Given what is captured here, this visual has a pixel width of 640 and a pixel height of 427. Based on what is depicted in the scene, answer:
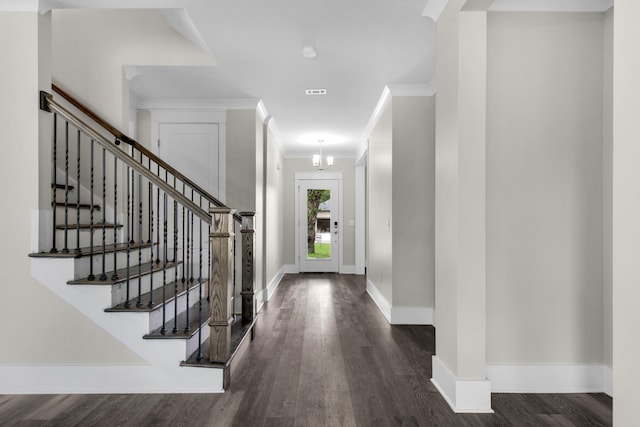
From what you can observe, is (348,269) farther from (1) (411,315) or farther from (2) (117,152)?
(2) (117,152)

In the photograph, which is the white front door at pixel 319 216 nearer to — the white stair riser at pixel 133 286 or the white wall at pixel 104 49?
the white wall at pixel 104 49

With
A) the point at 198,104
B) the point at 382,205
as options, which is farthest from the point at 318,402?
the point at 198,104

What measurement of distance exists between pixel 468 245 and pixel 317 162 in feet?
16.8

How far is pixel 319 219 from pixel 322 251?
0.72 meters

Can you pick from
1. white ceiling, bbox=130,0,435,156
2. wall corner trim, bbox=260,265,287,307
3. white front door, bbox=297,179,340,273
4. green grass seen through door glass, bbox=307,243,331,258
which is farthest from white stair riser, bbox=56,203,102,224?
green grass seen through door glass, bbox=307,243,331,258

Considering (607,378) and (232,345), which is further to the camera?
(232,345)

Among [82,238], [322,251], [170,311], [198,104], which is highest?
[198,104]

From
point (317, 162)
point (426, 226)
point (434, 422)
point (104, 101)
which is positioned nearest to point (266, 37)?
point (104, 101)

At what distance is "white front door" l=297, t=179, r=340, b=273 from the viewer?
823 cm

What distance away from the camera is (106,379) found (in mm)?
2494

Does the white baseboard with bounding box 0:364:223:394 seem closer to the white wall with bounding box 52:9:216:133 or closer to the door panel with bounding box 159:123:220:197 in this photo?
the white wall with bounding box 52:9:216:133

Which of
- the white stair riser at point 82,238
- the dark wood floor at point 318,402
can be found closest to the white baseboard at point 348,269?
the dark wood floor at point 318,402

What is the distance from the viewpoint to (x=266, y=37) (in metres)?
3.02

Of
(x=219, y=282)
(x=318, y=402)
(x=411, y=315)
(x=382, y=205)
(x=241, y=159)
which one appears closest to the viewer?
(x=318, y=402)
